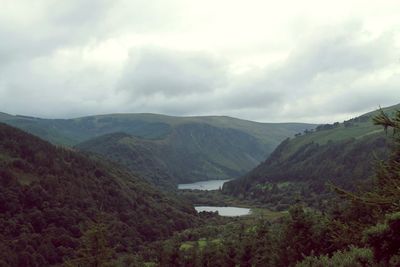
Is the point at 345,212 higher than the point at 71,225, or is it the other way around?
the point at 345,212

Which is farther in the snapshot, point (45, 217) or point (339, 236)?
point (45, 217)

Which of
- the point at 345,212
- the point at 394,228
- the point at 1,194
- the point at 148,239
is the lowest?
the point at 148,239

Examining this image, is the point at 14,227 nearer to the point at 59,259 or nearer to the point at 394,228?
the point at 59,259

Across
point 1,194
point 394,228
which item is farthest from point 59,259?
point 394,228

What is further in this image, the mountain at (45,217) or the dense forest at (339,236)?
the mountain at (45,217)

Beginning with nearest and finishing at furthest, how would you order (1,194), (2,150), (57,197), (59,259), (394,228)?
(394,228)
(59,259)
(1,194)
(57,197)
(2,150)

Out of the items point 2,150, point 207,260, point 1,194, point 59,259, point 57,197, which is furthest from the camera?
point 2,150

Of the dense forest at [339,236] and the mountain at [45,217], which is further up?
the dense forest at [339,236]

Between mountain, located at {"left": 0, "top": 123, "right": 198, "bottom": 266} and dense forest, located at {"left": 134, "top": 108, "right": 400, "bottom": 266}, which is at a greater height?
dense forest, located at {"left": 134, "top": 108, "right": 400, "bottom": 266}

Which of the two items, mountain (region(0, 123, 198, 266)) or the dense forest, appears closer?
the dense forest

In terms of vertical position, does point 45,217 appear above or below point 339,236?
below

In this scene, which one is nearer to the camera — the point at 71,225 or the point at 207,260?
the point at 207,260
